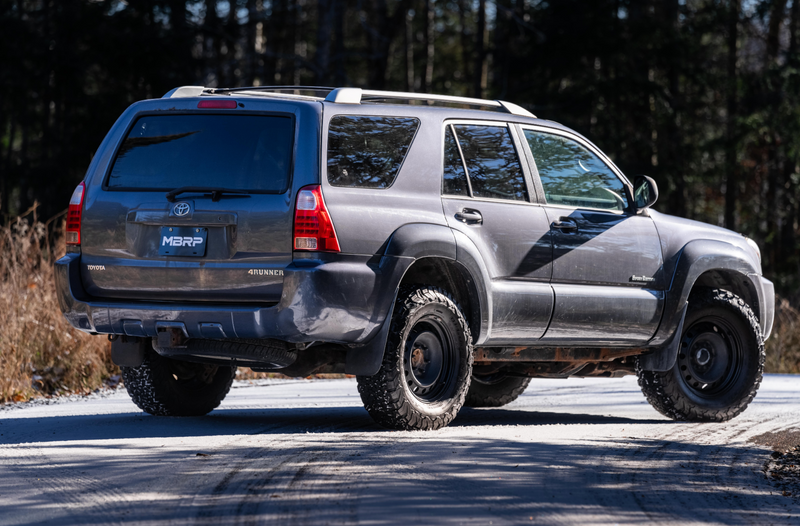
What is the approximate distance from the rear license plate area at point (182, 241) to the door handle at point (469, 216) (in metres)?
1.58

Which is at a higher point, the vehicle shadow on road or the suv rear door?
the suv rear door

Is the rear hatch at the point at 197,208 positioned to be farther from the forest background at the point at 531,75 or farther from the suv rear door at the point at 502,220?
the forest background at the point at 531,75

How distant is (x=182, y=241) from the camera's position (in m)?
6.06

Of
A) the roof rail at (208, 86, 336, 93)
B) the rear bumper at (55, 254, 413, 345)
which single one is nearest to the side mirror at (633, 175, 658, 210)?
the rear bumper at (55, 254, 413, 345)

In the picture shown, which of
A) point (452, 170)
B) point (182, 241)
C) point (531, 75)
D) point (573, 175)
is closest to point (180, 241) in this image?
point (182, 241)

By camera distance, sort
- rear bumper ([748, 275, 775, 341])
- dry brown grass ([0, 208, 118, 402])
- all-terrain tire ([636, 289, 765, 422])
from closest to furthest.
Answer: all-terrain tire ([636, 289, 765, 422]), rear bumper ([748, 275, 775, 341]), dry brown grass ([0, 208, 118, 402])

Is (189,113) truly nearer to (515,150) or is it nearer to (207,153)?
(207,153)

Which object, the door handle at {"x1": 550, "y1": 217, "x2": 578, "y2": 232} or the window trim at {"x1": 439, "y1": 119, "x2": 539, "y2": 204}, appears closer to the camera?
the window trim at {"x1": 439, "y1": 119, "x2": 539, "y2": 204}

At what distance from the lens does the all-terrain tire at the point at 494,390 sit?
8633 mm

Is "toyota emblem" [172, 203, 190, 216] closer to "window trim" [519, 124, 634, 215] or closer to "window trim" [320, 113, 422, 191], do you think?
"window trim" [320, 113, 422, 191]

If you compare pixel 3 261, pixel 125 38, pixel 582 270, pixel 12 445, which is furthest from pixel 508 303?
pixel 125 38

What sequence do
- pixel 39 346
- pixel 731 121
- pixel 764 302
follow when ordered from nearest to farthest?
pixel 764 302 → pixel 39 346 → pixel 731 121

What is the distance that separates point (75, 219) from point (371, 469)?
252 cm

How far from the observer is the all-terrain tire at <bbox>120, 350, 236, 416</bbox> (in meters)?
7.02
